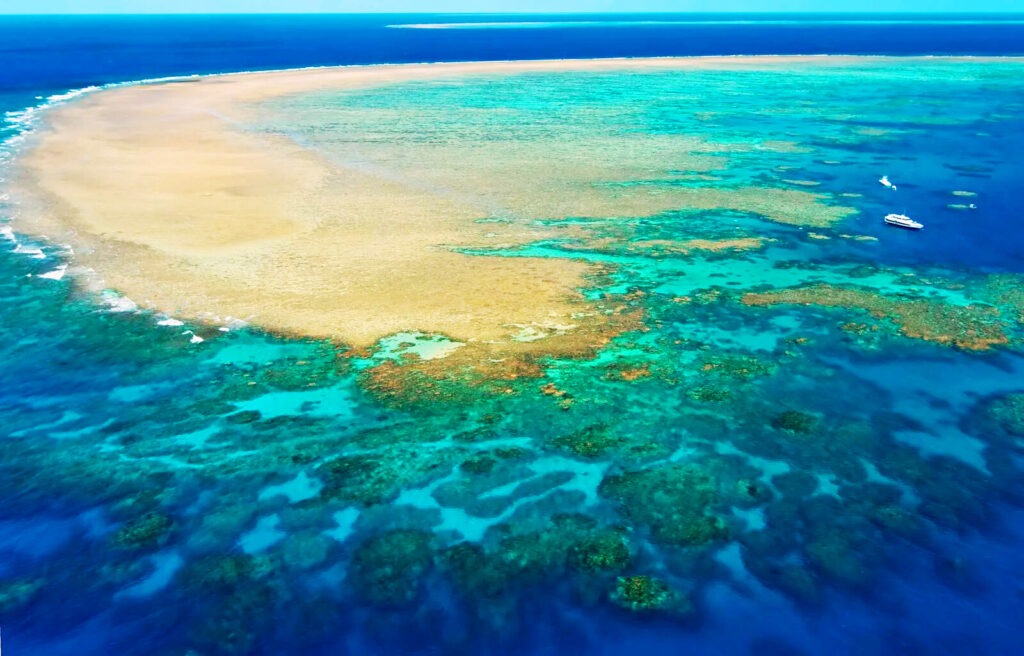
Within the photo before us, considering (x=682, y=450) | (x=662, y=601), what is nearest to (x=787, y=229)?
(x=682, y=450)

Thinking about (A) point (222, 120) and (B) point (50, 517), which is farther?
(A) point (222, 120)

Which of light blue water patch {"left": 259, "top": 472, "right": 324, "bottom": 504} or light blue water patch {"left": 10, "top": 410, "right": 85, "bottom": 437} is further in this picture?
light blue water patch {"left": 10, "top": 410, "right": 85, "bottom": 437}

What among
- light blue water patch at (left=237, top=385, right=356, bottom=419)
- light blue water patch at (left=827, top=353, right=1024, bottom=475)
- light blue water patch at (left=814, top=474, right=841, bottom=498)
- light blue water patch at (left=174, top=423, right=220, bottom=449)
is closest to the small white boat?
light blue water patch at (left=827, top=353, right=1024, bottom=475)

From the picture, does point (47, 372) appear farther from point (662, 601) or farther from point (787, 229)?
point (787, 229)

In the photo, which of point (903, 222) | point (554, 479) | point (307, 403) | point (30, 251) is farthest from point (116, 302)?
point (903, 222)

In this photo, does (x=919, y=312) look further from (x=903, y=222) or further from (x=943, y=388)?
(x=903, y=222)

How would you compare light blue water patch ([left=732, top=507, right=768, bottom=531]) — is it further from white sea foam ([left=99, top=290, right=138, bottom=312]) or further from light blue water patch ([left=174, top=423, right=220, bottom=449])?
white sea foam ([left=99, top=290, right=138, bottom=312])
